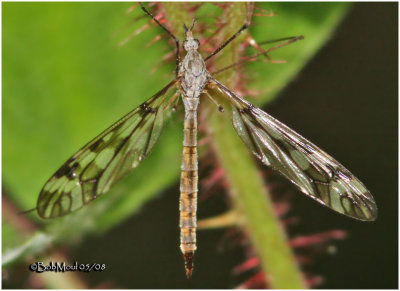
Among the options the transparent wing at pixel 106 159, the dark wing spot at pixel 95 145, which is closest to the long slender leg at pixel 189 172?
the transparent wing at pixel 106 159

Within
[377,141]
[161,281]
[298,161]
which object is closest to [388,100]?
[377,141]

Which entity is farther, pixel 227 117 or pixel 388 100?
pixel 388 100

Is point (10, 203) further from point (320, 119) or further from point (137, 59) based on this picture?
point (320, 119)

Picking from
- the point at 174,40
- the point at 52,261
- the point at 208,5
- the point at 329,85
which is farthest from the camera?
the point at 329,85

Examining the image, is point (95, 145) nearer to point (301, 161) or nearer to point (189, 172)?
point (189, 172)

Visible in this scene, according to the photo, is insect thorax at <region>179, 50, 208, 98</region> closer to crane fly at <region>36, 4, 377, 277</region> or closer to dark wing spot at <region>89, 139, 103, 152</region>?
crane fly at <region>36, 4, 377, 277</region>

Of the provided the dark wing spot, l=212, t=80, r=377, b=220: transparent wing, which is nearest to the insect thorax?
l=212, t=80, r=377, b=220: transparent wing

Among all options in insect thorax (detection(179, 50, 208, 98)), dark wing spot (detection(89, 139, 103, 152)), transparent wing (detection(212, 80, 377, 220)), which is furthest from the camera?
insect thorax (detection(179, 50, 208, 98))
